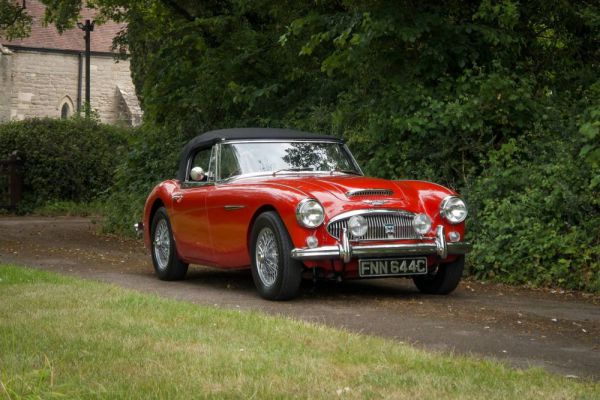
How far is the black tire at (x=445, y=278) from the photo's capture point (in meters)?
10.9

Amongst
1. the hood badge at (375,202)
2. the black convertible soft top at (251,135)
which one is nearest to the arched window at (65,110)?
the black convertible soft top at (251,135)

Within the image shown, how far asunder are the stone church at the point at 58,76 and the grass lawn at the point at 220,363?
4513cm

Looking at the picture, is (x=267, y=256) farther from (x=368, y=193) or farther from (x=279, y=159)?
(x=279, y=159)

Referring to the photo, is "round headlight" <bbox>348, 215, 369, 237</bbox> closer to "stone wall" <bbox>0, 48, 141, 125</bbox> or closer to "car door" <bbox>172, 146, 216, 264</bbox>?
"car door" <bbox>172, 146, 216, 264</bbox>

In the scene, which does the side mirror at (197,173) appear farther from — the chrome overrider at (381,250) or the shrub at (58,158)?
the shrub at (58,158)

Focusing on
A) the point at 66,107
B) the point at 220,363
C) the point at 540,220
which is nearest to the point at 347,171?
the point at 540,220

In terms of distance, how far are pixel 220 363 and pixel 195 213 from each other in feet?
18.1

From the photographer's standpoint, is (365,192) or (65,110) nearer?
(365,192)

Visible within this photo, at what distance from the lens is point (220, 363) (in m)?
6.46

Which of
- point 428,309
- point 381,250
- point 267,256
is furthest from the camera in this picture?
point 267,256

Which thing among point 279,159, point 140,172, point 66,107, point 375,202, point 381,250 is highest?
point 66,107

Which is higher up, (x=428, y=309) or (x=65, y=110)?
(x=65, y=110)

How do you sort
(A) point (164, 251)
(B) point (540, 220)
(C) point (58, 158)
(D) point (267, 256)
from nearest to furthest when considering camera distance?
1. (D) point (267, 256)
2. (B) point (540, 220)
3. (A) point (164, 251)
4. (C) point (58, 158)

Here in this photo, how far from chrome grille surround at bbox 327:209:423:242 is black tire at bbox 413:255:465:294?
0.65 metres
